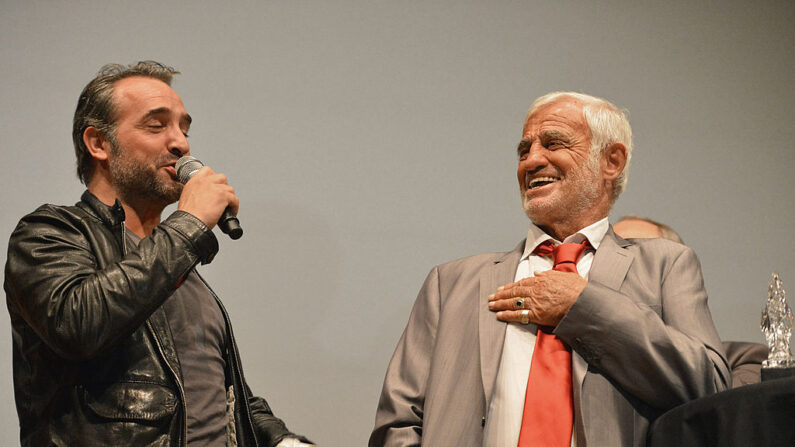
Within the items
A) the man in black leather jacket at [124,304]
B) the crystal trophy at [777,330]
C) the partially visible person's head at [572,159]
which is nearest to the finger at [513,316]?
the partially visible person's head at [572,159]

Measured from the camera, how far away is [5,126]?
2834 mm

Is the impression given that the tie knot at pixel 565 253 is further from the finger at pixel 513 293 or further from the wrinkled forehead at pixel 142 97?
the wrinkled forehead at pixel 142 97

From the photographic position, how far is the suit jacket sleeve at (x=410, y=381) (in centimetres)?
208

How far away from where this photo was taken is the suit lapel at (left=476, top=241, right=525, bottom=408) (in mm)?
2035

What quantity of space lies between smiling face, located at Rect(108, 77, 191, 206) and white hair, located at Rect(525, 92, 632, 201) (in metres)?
1.09

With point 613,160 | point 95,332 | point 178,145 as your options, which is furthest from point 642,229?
point 95,332

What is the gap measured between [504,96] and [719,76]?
3.24ft

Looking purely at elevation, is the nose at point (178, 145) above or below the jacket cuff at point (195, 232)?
above

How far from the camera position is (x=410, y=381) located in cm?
217

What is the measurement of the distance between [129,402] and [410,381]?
2.36 ft

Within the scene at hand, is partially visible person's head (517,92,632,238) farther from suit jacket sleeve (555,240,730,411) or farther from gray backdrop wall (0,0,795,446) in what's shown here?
gray backdrop wall (0,0,795,446)

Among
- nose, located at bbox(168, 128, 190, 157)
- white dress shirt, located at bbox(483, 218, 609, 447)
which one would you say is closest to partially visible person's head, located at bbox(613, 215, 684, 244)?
white dress shirt, located at bbox(483, 218, 609, 447)

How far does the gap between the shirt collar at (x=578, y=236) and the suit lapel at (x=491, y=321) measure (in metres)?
0.04

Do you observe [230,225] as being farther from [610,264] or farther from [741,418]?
[741,418]
